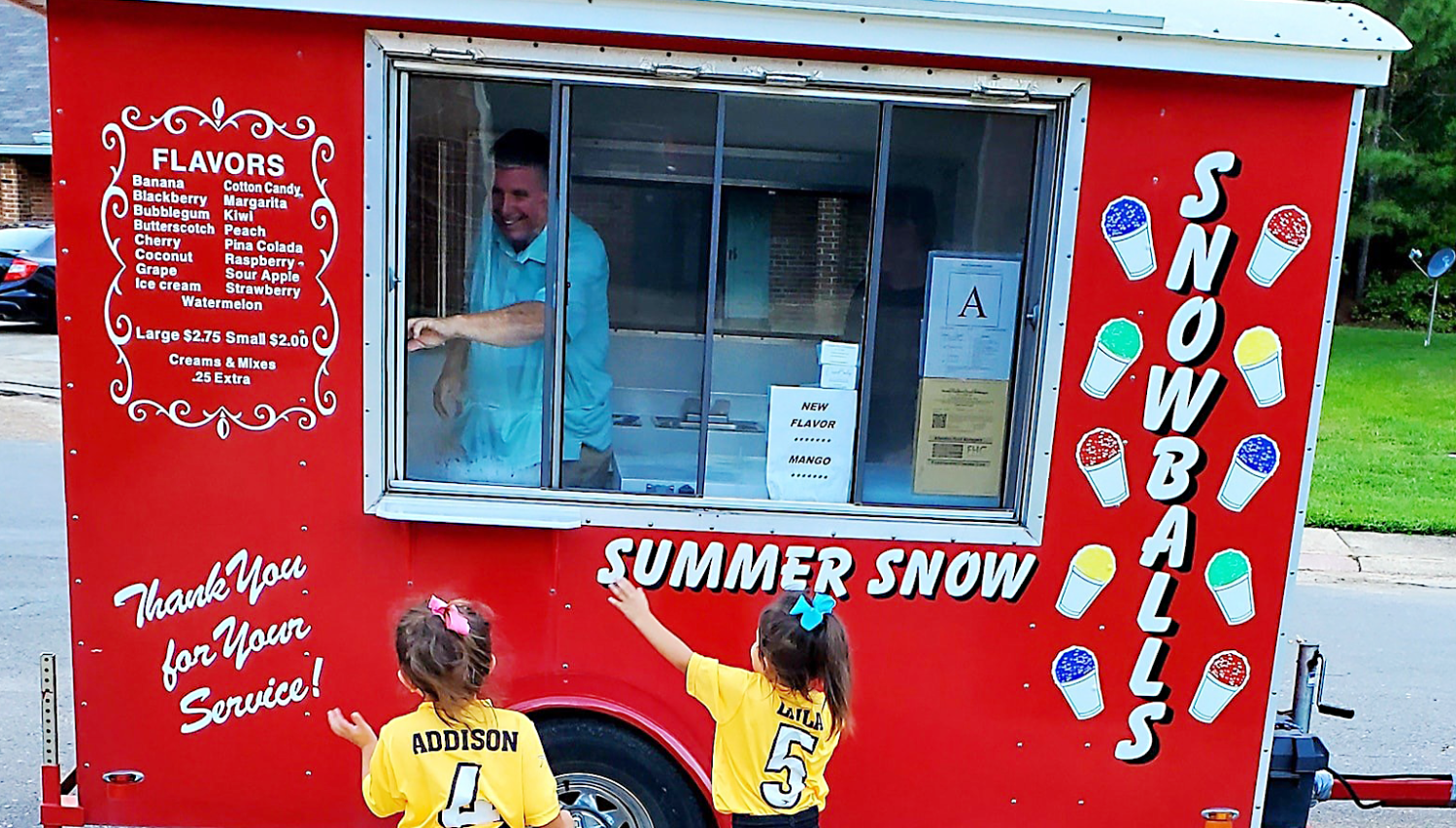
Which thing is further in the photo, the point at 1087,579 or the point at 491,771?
the point at 1087,579

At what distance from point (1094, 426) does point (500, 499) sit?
1.63 meters

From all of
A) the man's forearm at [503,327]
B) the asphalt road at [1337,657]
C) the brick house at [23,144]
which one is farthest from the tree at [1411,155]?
the brick house at [23,144]

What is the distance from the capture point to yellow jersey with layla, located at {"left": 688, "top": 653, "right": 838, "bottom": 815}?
259 centimetres

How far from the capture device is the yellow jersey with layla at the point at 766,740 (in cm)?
259

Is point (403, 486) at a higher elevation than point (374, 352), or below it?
below

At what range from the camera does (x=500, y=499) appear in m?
3.04

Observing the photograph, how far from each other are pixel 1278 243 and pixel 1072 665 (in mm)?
1271

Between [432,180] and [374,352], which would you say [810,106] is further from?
[374,352]

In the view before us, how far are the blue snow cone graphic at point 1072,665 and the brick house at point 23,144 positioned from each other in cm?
1826

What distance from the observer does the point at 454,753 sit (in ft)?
7.85

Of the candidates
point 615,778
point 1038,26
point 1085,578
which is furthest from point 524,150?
point 1085,578

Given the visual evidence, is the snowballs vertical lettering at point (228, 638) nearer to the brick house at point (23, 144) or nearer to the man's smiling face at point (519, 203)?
the man's smiling face at point (519, 203)

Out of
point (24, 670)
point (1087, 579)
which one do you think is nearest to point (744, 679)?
point (1087, 579)

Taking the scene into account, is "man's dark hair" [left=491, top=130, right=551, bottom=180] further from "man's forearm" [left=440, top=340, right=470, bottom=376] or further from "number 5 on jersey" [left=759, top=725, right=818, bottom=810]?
"number 5 on jersey" [left=759, top=725, right=818, bottom=810]
